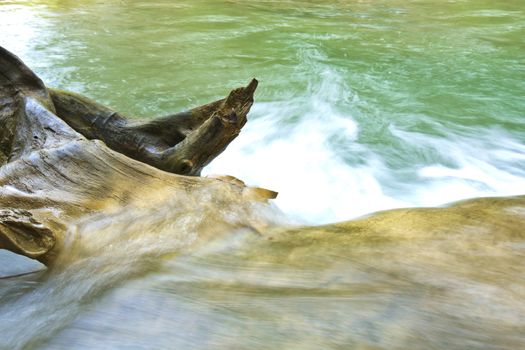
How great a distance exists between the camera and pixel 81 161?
3.05m

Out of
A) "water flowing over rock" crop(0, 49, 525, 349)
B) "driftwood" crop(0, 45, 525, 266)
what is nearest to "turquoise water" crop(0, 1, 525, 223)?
"driftwood" crop(0, 45, 525, 266)

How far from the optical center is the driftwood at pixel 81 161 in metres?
2.66

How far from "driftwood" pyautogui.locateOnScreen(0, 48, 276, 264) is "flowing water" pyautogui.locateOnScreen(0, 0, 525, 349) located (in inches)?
7.6

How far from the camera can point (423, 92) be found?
297 inches

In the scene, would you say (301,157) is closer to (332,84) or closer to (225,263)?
(332,84)

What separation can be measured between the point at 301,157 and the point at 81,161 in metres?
2.98

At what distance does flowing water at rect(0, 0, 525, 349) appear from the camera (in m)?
1.98

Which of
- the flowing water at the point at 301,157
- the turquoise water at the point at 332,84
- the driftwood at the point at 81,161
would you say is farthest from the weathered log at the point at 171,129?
the turquoise water at the point at 332,84

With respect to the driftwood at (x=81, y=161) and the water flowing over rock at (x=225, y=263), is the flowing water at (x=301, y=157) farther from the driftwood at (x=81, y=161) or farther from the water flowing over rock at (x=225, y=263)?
the driftwood at (x=81, y=161)

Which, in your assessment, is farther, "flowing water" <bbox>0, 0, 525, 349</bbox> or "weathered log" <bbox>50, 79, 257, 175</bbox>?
"weathered log" <bbox>50, 79, 257, 175</bbox>

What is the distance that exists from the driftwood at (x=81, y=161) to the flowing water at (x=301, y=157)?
0.19 metres

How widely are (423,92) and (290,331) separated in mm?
6236

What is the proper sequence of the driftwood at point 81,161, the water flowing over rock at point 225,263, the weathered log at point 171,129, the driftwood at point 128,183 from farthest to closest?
the weathered log at point 171,129
the driftwood at point 81,161
the driftwood at point 128,183
the water flowing over rock at point 225,263

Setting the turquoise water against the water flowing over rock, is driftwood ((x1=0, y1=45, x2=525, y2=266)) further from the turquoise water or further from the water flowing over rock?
the turquoise water
